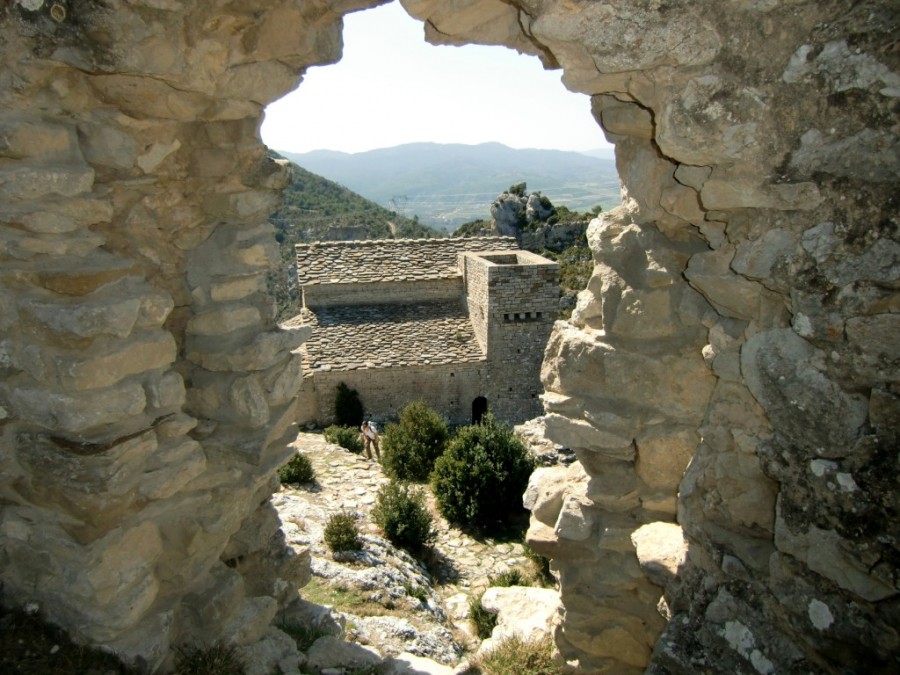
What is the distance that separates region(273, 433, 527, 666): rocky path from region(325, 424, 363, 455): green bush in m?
1.50

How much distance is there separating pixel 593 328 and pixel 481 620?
3.64 metres

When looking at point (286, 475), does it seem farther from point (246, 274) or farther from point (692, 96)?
point (692, 96)

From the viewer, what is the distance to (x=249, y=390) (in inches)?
154

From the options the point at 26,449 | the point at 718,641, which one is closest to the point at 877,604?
the point at 718,641

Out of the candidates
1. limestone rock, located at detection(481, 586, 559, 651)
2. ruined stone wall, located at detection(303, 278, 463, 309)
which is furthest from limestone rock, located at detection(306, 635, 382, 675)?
ruined stone wall, located at detection(303, 278, 463, 309)

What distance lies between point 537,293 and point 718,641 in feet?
40.3

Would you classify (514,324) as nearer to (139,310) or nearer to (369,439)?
(369,439)

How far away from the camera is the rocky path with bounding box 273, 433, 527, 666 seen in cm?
506

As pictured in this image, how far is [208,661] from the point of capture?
3551 mm

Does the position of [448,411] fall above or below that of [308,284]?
below

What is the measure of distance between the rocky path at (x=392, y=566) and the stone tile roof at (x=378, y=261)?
21.2 feet

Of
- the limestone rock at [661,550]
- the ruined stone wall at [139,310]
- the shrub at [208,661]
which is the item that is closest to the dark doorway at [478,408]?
the ruined stone wall at [139,310]

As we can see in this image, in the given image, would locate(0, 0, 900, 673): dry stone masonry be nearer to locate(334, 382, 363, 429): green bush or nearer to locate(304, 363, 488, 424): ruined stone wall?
locate(334, 382, 363, 429): green bush

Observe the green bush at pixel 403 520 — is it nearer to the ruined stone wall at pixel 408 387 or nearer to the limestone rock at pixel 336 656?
the limestone rock at pixel 336 656
